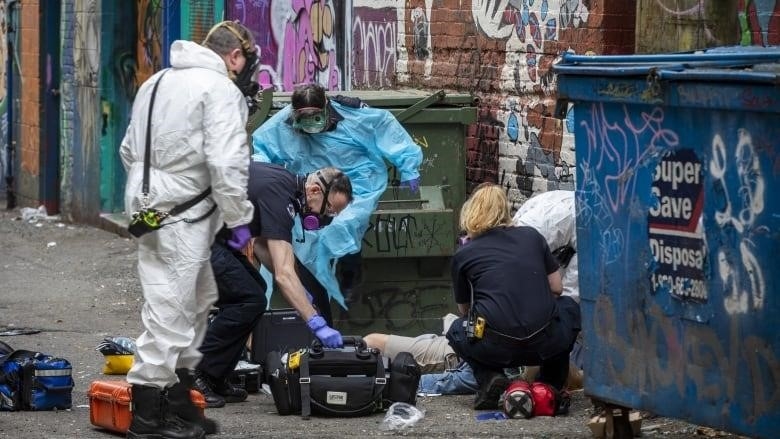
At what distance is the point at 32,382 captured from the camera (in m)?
7.38

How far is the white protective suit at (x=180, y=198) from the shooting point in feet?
21.3

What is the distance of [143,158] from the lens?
6629 mm

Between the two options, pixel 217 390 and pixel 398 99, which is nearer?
pixel 217 390

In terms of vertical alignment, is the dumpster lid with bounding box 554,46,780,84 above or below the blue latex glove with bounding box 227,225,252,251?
above

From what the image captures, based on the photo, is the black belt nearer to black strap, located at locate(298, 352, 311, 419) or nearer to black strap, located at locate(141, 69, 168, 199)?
black strap, located at locate(298, 352, 311, 419)

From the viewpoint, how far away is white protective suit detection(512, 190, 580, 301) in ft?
25.9

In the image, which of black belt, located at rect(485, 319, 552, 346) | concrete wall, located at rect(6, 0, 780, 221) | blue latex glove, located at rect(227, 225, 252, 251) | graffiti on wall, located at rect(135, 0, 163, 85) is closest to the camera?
blue latex glove, located at rect(227, 225, 252, 251)

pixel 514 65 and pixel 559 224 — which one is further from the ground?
pixel 514 65

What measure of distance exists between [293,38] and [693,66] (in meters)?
7.70

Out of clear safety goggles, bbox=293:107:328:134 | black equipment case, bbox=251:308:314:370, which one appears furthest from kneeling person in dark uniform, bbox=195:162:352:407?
clear safety goggles, bbox=293:107:328:134

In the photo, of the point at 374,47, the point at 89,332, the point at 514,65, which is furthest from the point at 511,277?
the point at 374,47

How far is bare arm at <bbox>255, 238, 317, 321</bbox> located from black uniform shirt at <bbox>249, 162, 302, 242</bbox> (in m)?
0.05

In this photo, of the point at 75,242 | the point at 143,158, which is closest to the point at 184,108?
the point at 143,158

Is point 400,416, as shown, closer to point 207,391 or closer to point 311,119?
point 207,391
